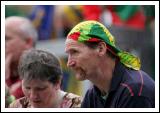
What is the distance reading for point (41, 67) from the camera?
485cm

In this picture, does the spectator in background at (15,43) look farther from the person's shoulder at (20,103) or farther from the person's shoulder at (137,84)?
the person's shoulder at (137,84)

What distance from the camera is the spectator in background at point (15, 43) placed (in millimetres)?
6398

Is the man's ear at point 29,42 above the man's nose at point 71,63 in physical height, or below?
above

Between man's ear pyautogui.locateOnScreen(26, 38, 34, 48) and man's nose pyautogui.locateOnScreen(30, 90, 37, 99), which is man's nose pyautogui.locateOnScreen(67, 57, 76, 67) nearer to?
man's nose pyautogui.locateOnScreen(30, 90, 37, 99)

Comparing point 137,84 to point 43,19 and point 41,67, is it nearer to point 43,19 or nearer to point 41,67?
point 41,67

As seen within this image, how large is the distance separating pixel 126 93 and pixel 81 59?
14.7 inches

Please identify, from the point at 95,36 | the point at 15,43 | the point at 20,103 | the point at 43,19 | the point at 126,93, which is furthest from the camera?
the point at 43,19

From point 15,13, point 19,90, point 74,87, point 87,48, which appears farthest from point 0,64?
point 15,13

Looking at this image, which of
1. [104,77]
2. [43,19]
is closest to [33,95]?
[104,77]

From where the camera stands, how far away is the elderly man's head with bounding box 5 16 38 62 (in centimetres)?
654

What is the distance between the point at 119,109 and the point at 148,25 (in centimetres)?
382

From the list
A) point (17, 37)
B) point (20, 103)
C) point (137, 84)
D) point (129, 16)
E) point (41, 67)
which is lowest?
point (20, 103)

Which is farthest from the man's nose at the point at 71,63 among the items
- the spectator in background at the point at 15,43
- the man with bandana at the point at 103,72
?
the spectator in background at the point at 15,43

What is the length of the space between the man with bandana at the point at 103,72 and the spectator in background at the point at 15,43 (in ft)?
5.40
